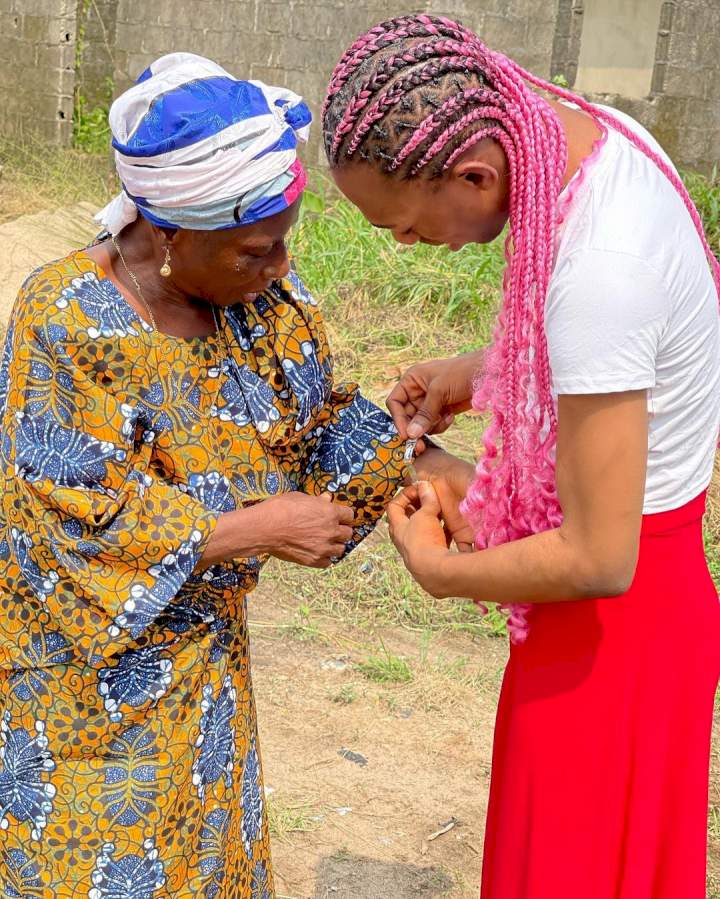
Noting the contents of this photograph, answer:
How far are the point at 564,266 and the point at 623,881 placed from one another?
105 centimetres

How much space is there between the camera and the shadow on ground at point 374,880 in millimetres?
3346

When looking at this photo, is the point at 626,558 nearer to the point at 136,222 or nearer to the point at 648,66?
the point at 136,222

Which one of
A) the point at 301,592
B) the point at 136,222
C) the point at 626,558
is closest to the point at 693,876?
the point at 626,558

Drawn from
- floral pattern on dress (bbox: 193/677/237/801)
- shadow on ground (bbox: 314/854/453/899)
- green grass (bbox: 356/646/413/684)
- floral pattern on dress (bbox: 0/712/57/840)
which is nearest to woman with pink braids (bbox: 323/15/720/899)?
floral pattern on dress (bbox: 193/677/237/801)

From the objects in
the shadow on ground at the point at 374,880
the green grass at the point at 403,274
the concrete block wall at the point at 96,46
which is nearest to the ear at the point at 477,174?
the shadow on ground at the point at 374,880

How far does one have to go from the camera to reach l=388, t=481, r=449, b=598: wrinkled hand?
6.48 feet

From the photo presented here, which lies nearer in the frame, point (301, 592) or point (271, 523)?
point (271, 523)

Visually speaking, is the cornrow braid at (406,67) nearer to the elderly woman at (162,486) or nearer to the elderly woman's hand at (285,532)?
the elderly woman at (162,486)

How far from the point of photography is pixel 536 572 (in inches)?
71.0

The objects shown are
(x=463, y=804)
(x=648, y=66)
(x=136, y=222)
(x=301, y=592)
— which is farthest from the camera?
(x=648, y=66)

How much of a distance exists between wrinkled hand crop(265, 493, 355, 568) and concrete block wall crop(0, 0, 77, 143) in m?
9.58

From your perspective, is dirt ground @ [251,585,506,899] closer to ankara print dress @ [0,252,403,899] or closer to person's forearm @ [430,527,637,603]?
ankara print dress @ [0,252,403,899]

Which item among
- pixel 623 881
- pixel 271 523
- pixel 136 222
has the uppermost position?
pixel 136 222

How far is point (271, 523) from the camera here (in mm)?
2178
